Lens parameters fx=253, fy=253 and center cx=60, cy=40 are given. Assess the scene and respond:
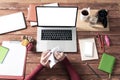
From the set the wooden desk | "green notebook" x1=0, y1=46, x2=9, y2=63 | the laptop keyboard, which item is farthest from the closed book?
"green notebook" x1=0, y1=46, x2=9, y2=63

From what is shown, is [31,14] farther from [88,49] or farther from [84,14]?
[88,49]

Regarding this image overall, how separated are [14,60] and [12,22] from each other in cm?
33

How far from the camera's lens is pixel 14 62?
6.17 feet

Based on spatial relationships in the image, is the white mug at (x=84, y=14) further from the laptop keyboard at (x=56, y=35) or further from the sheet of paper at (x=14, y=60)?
the sheet of paper at (x=14, y=60)

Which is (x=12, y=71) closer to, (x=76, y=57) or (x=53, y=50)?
(x=53, y=50)

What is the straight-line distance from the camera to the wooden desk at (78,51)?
1842mm

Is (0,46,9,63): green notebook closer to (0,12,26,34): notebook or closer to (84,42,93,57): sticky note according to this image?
(0,12,26,34): notebook

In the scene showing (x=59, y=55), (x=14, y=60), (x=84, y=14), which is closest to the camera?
(x=59, y=55)

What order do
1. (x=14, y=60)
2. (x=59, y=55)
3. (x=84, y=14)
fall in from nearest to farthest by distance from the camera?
(x=59, y=55) < (x=14, y=60) < (x=84, y=14)

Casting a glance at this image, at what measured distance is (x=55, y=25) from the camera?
1974 millimetres

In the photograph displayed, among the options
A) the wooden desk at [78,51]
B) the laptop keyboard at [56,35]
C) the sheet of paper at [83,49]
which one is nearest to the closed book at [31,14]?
the wooden desk at [78,51]

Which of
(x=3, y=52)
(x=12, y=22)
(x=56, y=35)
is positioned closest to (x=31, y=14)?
(x=12, y=22)

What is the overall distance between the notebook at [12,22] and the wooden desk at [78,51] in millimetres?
36

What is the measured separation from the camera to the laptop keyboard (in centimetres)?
196
